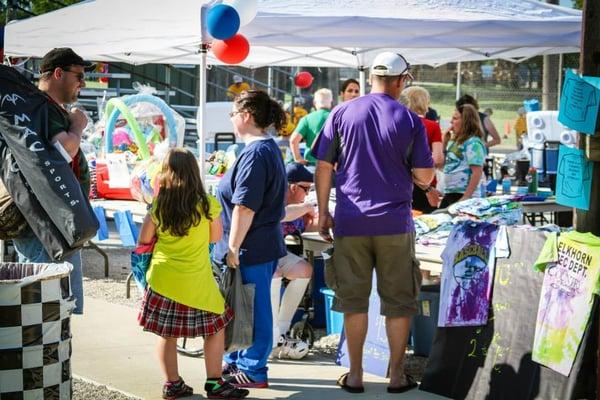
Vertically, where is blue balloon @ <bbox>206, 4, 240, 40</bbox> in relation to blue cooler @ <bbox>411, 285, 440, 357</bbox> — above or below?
above

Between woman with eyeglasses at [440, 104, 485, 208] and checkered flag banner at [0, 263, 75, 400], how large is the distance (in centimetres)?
531

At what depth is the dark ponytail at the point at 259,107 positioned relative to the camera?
19.6 ft

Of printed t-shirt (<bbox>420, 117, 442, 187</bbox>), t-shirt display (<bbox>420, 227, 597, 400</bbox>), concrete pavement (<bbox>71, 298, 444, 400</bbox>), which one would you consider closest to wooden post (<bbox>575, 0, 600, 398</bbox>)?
t-shirt display (<bbox>420, 227, 597, 400</bbox>)

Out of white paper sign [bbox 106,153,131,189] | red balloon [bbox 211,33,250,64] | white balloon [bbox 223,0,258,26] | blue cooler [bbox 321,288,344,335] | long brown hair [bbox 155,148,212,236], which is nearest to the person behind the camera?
long brown hair [bbox 155,148,212,236]

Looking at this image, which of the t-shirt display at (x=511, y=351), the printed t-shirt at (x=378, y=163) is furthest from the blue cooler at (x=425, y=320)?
the printed t-shirt at (x=378, y=163)

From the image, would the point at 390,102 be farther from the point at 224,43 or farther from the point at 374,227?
the point at 224,43

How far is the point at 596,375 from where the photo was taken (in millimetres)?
5090

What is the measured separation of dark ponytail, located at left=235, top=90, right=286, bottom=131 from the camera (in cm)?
598

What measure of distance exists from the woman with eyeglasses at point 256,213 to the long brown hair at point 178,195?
33 centimetres

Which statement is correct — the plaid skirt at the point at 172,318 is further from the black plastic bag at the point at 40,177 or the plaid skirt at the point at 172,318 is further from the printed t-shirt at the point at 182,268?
the black plastic bag at the point at 40,177

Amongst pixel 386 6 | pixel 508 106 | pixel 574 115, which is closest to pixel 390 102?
pixel 574 115

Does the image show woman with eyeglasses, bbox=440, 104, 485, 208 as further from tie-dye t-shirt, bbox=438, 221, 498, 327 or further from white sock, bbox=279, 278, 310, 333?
tie-dye t-shirt, bbox=438, 221, 498, 327

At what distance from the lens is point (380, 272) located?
19.2 feet

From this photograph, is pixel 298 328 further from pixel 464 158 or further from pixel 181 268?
pixel 464 158
